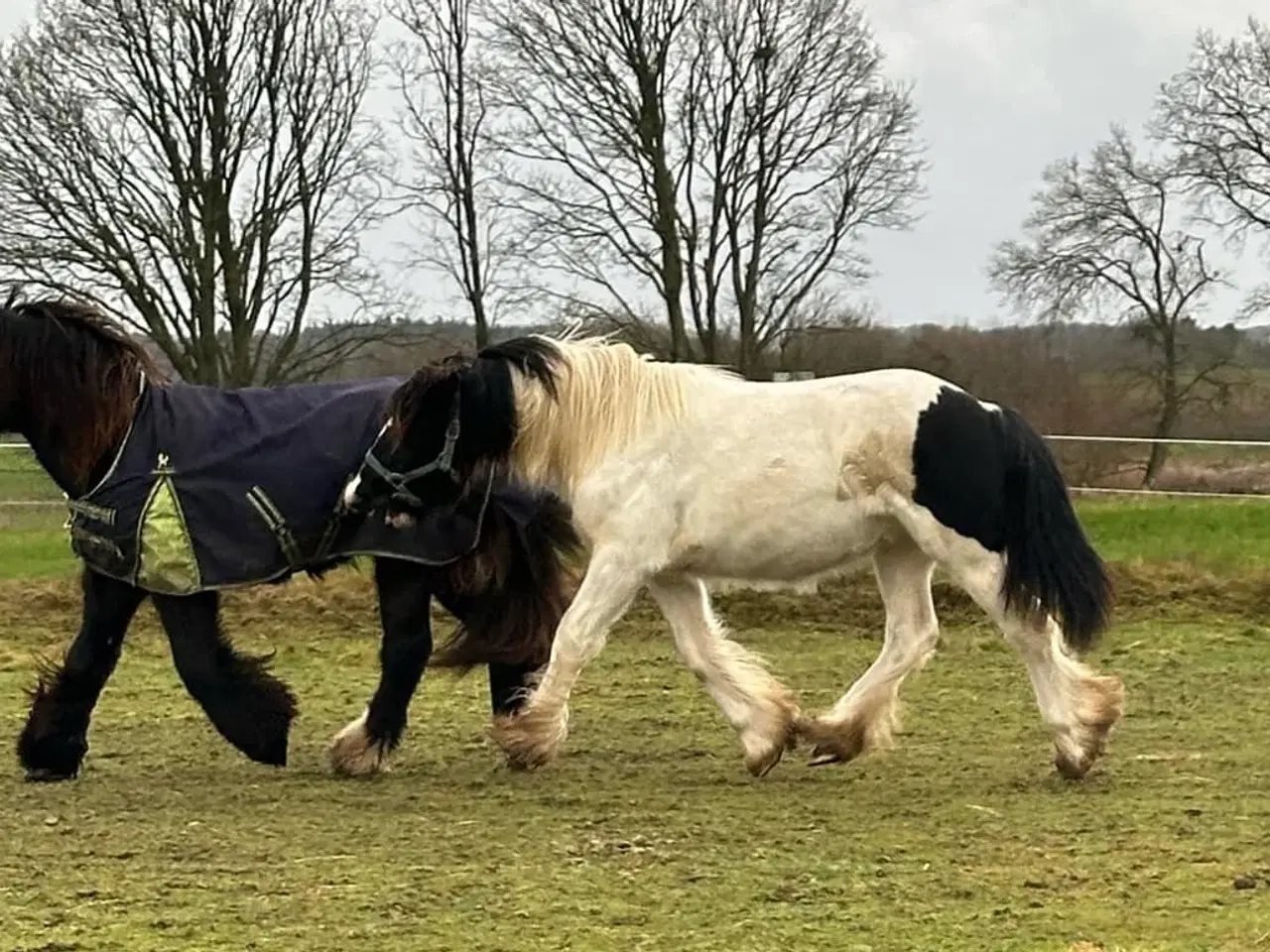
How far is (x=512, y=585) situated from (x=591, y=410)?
36.7 inches

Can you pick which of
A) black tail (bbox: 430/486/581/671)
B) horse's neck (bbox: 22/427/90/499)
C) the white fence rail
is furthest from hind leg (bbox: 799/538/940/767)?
the white fence rail

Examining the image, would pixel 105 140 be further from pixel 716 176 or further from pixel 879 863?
pixel 879 863

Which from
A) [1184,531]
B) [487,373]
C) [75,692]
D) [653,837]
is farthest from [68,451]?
[1184,531]

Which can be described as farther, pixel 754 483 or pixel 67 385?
pixel 67 385

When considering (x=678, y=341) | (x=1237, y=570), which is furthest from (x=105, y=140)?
(x=1237, y=570)

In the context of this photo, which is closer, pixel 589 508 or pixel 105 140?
pixel 589 508

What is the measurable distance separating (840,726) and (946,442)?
1.17 metres

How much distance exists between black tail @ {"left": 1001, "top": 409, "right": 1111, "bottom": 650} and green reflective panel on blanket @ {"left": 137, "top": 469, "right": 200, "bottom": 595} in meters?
2.96

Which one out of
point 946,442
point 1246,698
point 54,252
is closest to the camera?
point 946,442

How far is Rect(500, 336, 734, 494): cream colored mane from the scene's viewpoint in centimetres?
677

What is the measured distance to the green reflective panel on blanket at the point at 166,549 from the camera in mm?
6641

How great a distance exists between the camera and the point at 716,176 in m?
25.6

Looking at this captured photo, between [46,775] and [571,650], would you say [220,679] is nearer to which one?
[46,775]

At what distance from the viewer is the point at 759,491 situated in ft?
21.9
